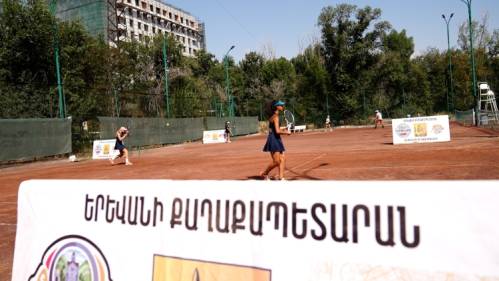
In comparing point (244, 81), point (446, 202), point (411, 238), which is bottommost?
point (411, 238)

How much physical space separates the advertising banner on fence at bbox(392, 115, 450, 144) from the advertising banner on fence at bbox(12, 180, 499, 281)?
18006 mm

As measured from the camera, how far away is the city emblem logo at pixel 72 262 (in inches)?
109

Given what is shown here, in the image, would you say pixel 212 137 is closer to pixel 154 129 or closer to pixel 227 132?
pixel 227 132

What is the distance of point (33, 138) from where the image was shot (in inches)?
845

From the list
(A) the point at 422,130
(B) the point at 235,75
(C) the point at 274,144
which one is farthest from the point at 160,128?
(B) the point at 235,75

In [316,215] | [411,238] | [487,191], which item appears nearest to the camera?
[487,191]

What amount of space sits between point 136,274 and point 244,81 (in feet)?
238

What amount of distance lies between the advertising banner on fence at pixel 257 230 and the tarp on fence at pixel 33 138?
19633mm

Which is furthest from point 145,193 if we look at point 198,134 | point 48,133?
point 198,134

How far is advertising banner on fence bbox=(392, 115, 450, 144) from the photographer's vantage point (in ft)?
60.8

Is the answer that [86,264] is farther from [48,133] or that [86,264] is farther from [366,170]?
[48,133]

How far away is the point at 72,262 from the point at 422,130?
60.7 feet

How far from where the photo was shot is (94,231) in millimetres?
2850

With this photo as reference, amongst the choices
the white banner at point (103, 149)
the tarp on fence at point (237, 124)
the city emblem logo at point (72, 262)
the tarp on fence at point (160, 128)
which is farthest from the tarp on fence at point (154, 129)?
the city emblem logo at point (72, 262)
